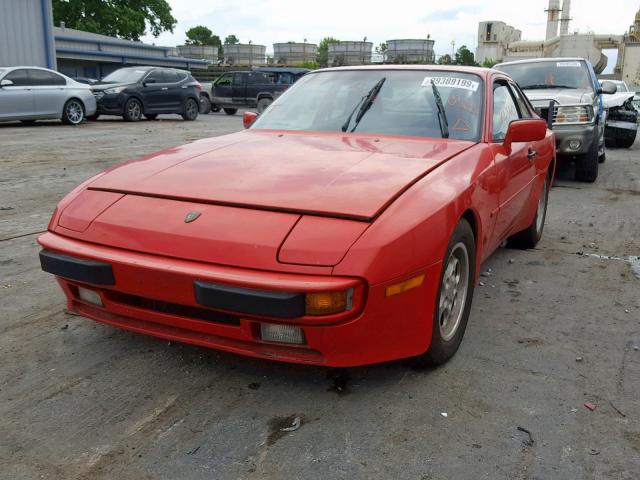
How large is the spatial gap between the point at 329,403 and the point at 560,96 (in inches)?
281

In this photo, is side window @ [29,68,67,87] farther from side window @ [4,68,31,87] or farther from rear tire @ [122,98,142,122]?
rear tire @ [122,98,142,122]

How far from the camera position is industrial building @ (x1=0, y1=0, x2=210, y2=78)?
20328mm

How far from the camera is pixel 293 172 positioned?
283 centimetres

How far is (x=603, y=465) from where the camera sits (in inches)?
84.4

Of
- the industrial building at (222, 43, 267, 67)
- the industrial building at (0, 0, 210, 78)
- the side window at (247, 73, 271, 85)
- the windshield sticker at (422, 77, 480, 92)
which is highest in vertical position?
the industrial building at (222, 43, 267, 67)

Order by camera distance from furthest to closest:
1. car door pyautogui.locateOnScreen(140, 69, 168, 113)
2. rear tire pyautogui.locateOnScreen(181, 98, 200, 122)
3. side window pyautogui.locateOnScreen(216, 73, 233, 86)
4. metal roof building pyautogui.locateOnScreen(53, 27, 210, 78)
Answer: metal roof building pyautogui.locateOnScreen(53, 27, 210, 78) < side window pyautogui.locateOnScreen(216, 73, 233, 86) < rear tire pyautogui.locateOnScreen(181, 98, 200, 122) < car door pyautogui.locateOnScreen(140, 69, 168, 113)

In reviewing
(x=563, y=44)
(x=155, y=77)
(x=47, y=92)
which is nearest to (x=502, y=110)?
(x=47, y=92)

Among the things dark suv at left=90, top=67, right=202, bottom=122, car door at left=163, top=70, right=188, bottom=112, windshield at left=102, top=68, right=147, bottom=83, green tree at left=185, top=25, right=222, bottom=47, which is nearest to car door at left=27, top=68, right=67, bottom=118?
dark suv at left=90, top=67, right=202, bottom=122

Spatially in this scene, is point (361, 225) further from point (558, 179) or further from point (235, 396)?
point (558, 179)

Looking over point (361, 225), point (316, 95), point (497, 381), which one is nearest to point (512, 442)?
point (497, 381)

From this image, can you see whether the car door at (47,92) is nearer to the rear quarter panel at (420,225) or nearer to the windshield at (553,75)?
the windshield at (553,75)

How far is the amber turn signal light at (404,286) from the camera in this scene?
2.32 meters

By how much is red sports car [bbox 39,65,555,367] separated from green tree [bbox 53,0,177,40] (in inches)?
2065

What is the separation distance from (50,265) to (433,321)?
5.35 feet
